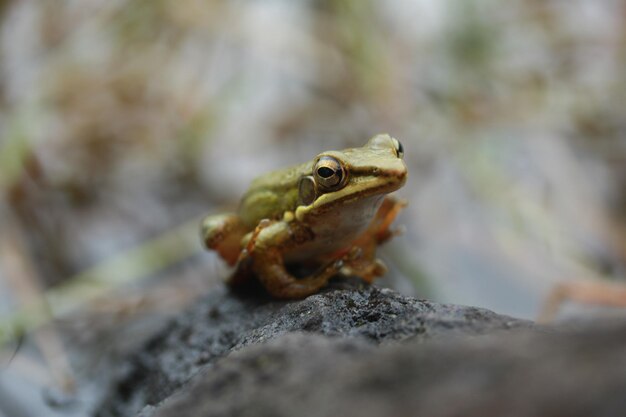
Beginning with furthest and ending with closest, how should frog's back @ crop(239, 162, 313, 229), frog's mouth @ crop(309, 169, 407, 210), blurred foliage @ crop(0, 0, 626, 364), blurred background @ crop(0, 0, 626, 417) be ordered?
blurred foliage @ crop(0, 0, 626, 364) → blurred background @ crop(0, 0, 626, 417) → frog's back @ crop(239, 162, 313, 229) → frog's mouth @ crop(309, 169, 407, 210)

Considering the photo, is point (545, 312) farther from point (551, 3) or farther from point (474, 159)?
point (551, 3)

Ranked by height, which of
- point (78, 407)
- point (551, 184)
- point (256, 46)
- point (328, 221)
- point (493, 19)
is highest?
point (493, 19)

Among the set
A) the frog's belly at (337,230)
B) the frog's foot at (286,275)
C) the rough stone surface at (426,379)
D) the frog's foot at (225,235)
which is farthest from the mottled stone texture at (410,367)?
the frog's foot at (225,235)

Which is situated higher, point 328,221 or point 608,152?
point 608,152

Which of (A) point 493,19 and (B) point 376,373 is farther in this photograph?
(A) point 493,19

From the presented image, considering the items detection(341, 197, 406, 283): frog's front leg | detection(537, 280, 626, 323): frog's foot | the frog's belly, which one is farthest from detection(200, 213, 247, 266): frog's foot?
detection(537, 280, 626, 323): frog's foot

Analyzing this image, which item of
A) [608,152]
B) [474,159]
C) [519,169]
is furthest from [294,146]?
[608,152]

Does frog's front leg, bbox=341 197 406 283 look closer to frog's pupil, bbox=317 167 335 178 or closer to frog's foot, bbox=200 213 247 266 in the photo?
frog's pupil, bbox=317 167 335 178
